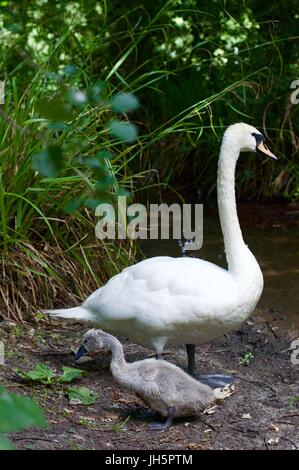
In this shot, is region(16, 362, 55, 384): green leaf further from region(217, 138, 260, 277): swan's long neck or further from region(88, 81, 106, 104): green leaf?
region(88, 81, 106, 104): green leaf

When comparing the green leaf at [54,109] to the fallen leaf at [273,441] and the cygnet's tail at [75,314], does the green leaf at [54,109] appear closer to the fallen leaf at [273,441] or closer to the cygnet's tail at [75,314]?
the fallen leaf at [273,441]

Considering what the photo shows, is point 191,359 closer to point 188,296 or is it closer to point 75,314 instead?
point 188,296

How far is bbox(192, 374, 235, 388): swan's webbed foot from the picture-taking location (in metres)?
4.18

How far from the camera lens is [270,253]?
6.74 m

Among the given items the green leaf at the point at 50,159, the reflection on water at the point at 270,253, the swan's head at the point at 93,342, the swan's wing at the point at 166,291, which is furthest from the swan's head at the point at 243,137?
the green leaf at the point at 50,159

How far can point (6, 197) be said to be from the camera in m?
4.97

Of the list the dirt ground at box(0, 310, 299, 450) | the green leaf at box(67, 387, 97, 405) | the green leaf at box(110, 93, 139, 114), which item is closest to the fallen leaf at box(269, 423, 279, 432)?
→ the dirt ground at box(0, 310, 299, 450)

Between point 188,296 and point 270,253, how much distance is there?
9.55 ft

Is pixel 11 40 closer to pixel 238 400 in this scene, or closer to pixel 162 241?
pixel 162 241

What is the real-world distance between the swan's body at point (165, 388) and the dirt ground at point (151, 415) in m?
0.10

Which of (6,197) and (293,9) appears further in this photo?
(293,9)

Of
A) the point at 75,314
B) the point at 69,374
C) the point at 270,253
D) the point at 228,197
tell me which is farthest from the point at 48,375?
the point at 270,253

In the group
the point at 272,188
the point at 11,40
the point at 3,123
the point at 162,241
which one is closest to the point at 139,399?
the point at 3,123

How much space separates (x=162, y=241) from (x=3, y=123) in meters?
2.29
